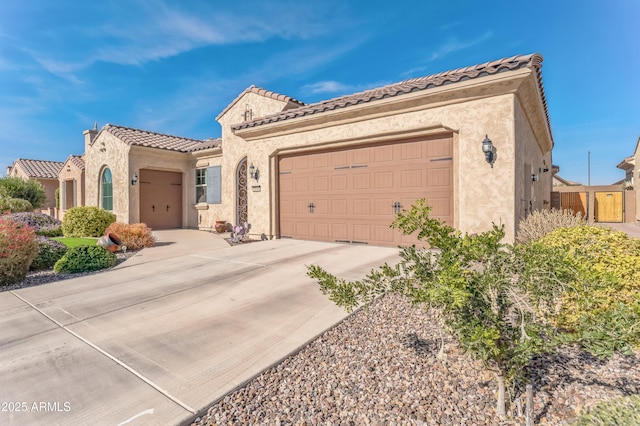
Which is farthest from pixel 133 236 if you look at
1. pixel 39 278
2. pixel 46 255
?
pixel 39 278

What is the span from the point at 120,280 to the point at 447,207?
7506 mm

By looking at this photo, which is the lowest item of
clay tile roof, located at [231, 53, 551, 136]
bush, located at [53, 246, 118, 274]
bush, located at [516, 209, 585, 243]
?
bush, located at [53, 246, 118, 274]

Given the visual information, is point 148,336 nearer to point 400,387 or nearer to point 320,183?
point 400,387

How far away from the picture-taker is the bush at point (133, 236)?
9.33 metres

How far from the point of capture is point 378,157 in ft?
27.8

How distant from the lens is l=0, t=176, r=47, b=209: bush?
15.4 meters

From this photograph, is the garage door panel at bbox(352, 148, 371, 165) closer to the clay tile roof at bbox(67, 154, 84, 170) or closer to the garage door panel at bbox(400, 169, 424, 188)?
the garage door panel at bbox(400, 169, 424, 188)

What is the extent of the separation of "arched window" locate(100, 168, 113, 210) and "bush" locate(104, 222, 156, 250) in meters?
6.47

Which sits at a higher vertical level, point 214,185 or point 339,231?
point 214,185

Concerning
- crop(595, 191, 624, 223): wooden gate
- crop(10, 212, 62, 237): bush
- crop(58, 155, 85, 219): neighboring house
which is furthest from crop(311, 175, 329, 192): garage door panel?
crop(595, 191, 624, 223): wooden gate

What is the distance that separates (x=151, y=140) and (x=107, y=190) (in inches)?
139

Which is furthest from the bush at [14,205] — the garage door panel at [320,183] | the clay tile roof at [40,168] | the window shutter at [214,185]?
the garage door panel at [320,183]

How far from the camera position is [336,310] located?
12.6 feet

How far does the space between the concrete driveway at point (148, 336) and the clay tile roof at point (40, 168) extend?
25.3m
